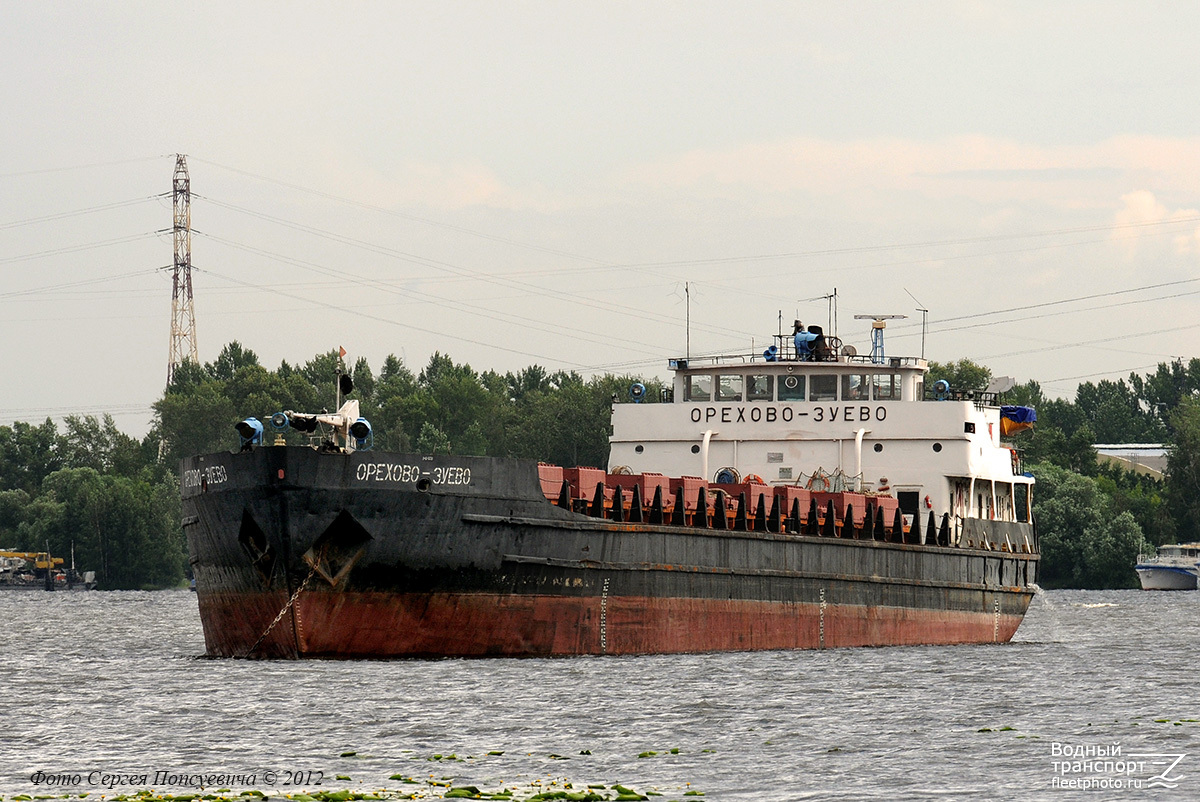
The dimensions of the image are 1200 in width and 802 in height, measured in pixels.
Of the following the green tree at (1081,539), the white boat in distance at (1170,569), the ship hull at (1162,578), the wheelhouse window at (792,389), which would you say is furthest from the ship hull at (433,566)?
the white boat in distance at (1170,569)

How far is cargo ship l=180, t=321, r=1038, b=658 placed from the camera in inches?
1209

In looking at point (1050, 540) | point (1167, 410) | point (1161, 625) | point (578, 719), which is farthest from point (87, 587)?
point (1167, 410)

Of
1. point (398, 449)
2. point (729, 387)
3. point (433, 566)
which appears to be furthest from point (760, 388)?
point (398, 449)

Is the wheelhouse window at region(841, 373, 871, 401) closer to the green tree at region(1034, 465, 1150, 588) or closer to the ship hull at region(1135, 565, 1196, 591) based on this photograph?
the green tree at region(1034, 465, 1150, 588)

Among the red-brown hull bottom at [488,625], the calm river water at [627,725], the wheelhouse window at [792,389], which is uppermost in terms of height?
the wheelhouse window at [792,389]

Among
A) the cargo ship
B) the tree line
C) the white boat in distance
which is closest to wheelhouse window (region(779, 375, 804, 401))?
the cargo ship

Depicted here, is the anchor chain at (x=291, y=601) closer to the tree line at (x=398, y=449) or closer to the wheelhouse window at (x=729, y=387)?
the wheelhouse window at (x=729, y=387)

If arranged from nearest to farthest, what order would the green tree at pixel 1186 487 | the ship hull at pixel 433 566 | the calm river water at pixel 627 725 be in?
the calm river water at pixel 627 725 < the ship hull at pixel 433 566 < the green tree at pixel 1186 487

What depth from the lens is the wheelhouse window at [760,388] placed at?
45469 millimetres

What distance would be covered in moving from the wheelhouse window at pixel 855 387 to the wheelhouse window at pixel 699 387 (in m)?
3.44

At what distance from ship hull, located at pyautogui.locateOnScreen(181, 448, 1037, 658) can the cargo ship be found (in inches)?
1.5

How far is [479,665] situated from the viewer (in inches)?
1246

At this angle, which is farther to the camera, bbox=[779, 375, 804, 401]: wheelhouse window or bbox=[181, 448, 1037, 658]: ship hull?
bbox=[779, 375, 804, 401]: wheelhouse window

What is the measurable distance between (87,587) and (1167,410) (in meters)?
105
